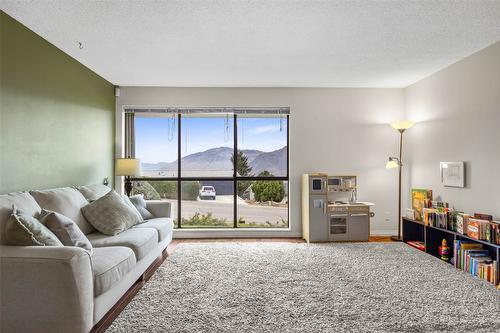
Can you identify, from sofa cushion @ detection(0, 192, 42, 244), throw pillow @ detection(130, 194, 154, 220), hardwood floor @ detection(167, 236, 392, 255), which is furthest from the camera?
hardwood floor @ detection(167, 236, 392, 255)

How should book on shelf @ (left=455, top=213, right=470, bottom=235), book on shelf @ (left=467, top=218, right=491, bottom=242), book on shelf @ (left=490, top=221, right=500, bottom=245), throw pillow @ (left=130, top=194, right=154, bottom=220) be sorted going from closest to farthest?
book on shelf @ (left=490, top=221, right=500, bottom=245) < book on shelf @ (left=467, top=218, right=491, bottom=242) < book on shelf @ (left=455, top=213, right=470, bottom=235) < throw pillow @ (left=130, top=194, right=154, bottom=220)

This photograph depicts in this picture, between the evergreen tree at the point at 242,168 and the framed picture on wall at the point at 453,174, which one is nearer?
the framed picture on wall at the point at 453,174

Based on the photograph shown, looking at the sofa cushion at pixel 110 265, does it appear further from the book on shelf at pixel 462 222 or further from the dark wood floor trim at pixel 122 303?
the book on shelf at pixel 462 222

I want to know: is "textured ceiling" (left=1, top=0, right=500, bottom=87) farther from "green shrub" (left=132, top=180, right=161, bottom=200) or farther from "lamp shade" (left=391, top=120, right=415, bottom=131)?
"green shrub" (left=132, top=180, right=161, bottom=200)

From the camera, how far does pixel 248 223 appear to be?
221 inches

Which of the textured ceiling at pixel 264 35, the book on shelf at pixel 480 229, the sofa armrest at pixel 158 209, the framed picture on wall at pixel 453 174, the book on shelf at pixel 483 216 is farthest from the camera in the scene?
the sofa armrest at pixel 158 209

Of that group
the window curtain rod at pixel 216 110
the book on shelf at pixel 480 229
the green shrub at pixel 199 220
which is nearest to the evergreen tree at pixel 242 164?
the window curtain rod at pixel 216 110

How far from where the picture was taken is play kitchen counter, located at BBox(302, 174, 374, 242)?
5.01m

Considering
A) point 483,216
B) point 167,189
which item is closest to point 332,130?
point 483,216

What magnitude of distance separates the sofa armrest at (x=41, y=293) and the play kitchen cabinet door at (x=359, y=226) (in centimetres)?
407

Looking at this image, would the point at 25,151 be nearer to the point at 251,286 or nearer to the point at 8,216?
the point at 8,216

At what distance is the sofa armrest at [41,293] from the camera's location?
1.99 m

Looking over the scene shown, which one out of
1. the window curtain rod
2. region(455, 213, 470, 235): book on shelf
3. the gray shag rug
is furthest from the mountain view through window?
region(455, 213, 470, 235): book on shelf

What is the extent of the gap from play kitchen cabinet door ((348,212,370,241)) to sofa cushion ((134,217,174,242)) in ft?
9.29
